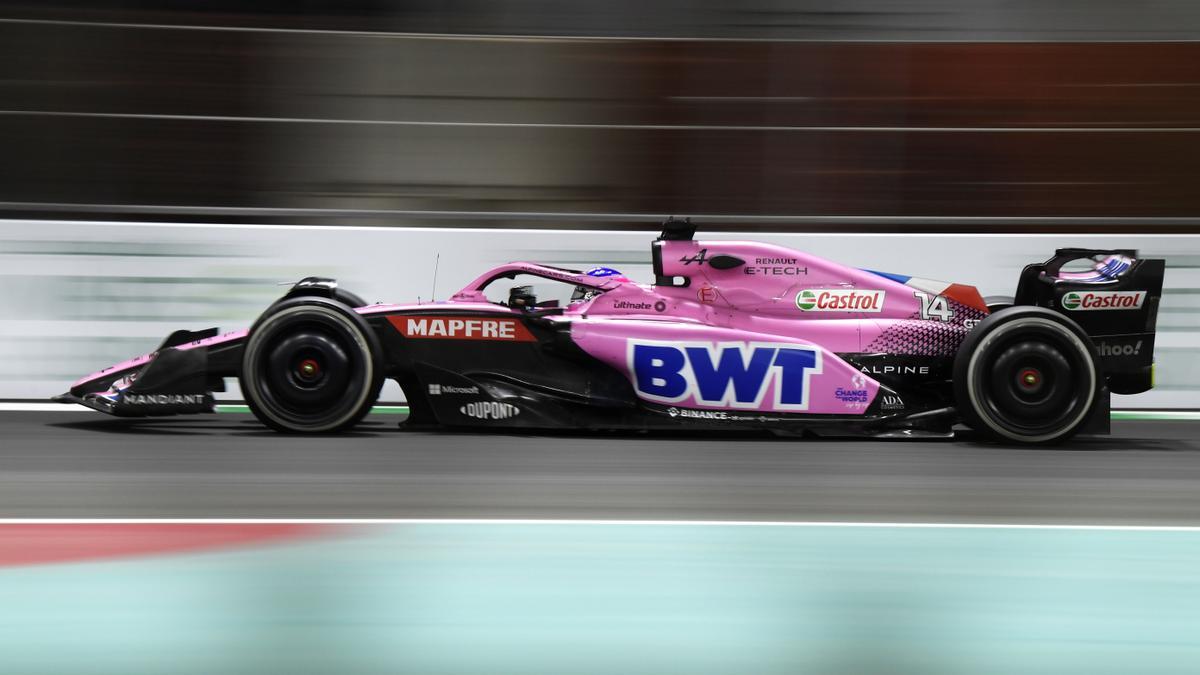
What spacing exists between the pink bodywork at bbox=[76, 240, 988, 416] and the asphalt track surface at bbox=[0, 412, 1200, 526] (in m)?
0.50

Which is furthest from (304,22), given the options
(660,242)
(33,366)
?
(660,242)

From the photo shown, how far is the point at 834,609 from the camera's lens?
11.2 feet

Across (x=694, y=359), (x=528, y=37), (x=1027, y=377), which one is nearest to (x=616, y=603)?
(x=694, y=359)

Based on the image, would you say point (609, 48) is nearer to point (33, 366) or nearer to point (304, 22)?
point (304, 22)

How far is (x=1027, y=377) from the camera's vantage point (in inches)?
263

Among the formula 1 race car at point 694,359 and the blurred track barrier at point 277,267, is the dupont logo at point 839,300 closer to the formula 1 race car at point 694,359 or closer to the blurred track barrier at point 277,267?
the formula 1 race car at point 694,359

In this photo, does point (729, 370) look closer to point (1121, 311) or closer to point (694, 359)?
point (694, 359)

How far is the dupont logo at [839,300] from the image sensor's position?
688 centimetres

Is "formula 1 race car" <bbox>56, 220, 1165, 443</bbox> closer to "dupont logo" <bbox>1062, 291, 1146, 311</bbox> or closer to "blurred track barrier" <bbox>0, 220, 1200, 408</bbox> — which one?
"dupont logo" <bbox>1062, 291, 1146, 311</bbox>

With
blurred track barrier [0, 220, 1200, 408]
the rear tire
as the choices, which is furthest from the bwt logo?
blurred track barrier [0, 220, 1200, 408]

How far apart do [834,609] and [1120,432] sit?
461cm

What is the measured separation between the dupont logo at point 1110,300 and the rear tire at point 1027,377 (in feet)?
1.00

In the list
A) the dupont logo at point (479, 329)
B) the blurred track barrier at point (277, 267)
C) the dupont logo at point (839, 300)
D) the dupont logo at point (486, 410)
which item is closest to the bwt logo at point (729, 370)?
the dupont logo at point (839, 300)

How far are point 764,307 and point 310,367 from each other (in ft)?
7.74
